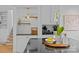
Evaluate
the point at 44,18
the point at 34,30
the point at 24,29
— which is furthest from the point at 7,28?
the point at 44,18

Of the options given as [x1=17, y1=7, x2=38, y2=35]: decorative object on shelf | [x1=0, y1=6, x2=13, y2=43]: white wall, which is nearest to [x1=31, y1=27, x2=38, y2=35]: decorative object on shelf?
[x1=17, y1=7, x2=38, y2=35]: decorative object on shelf

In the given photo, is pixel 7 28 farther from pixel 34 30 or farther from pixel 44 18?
pixel 44 18

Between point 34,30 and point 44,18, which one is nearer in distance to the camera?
point 34,30

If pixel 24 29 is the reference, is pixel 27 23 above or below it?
above

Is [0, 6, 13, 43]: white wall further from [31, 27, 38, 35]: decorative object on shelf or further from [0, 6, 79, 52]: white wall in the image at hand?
[31, 27, 38, 35]: decorative object on shelf

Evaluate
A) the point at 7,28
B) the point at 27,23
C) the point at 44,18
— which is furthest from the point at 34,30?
the point at 7,28

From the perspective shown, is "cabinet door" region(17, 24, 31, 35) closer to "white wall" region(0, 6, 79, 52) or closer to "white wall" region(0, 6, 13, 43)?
"white wall" region(0, 6, 79, 52)

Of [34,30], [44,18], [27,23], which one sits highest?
[44,18]

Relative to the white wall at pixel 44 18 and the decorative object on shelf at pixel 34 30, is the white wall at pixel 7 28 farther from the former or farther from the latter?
the decorative object on shelf at pixel 34 30

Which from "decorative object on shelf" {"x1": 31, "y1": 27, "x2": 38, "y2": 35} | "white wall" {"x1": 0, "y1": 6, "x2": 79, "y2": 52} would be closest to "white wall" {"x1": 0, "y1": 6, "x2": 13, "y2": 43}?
"white wall" {"x1": 0, "y1": 6, "x2": 79, "y2": 52}
